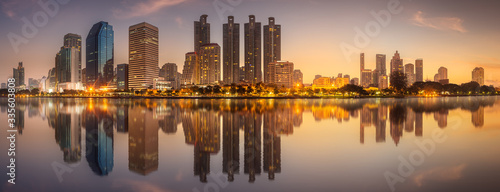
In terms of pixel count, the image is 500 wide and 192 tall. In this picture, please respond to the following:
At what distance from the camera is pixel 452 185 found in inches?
326

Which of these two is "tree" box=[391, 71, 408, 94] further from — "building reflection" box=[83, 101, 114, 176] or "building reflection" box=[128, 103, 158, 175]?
Result: "building reflection" box=[83, 101, 114, 176]

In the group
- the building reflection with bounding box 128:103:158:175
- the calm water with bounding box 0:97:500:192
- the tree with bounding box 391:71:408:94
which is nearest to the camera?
the calm water with bounding box 0:97:500:192

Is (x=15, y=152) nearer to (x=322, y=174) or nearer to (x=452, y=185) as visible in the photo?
(x=322, y=174)

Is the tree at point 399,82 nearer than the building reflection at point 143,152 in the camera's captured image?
No

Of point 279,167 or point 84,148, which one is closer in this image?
point 279,167

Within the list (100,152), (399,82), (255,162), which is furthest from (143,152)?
(399,82)

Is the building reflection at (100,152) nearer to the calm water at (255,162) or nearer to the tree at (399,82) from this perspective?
the calm water at (255,162)

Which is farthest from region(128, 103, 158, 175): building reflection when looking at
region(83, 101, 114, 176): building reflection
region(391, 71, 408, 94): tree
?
region(391, 71, 408, 94): tree

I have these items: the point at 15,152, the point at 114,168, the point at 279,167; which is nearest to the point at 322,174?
the point at 279,167

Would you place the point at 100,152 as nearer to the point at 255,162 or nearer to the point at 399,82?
the point at 255,162

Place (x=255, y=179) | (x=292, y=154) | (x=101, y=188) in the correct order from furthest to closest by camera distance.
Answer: (x=292, y=154), (x=255, y=179), (x=101, y=188)

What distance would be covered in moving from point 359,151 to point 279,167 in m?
4.99

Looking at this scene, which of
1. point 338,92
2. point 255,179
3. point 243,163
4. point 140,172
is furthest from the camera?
point 338,92

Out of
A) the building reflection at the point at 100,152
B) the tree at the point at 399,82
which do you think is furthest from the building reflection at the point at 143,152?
the tree at the point at 399,82
